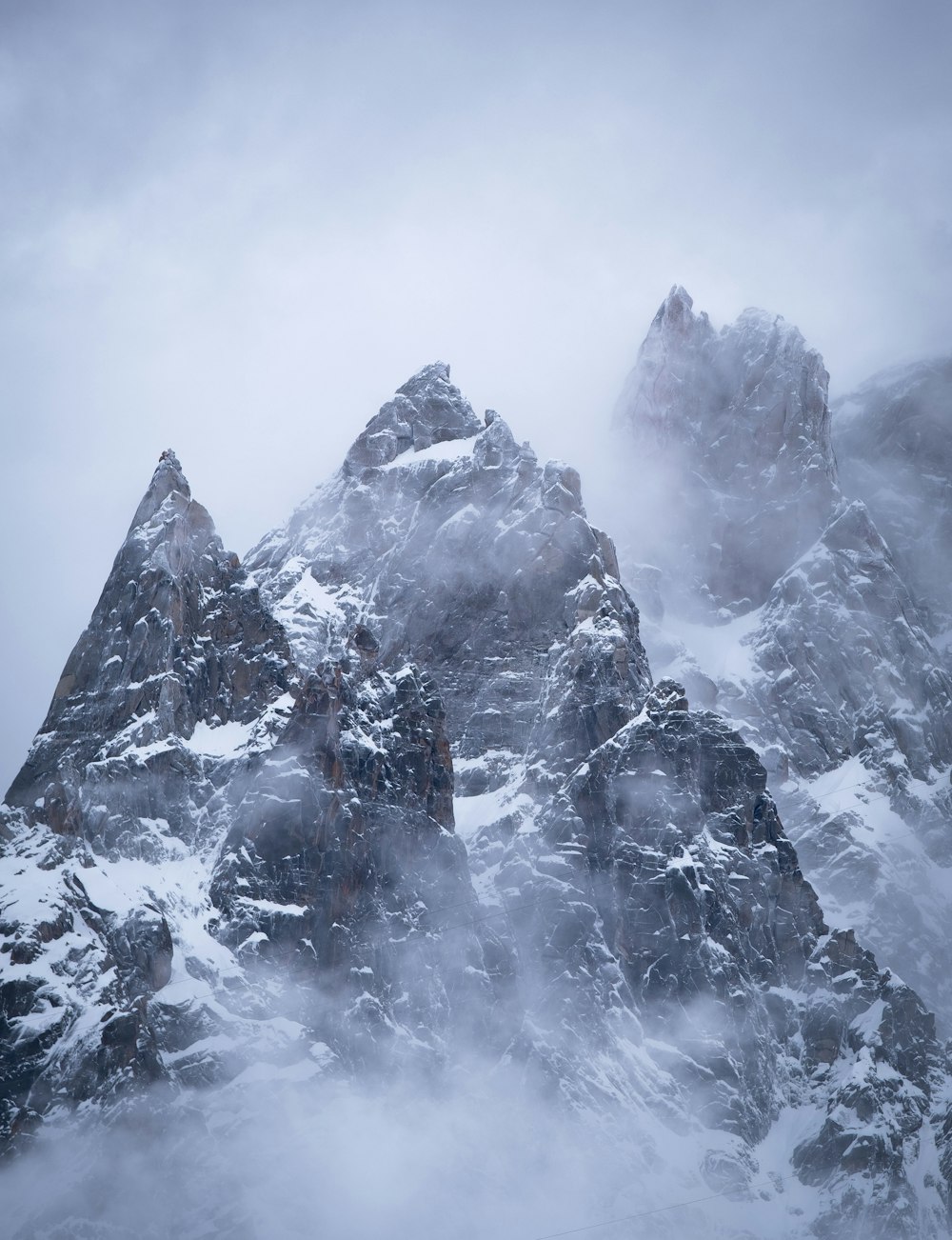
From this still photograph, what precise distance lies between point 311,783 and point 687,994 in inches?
1926

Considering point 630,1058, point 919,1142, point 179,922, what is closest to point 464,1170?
point 630,1058

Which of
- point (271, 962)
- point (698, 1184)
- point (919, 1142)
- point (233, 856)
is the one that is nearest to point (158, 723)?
point (233, 856)

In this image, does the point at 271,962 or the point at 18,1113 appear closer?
the point at 18,1113

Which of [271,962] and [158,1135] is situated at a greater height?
[271,962]

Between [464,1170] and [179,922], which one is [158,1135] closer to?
[179,922]

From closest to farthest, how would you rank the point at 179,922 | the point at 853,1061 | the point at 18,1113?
the point at 18,1113 < the point at 179,922 < the point at 853,1061

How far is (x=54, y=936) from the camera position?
161750mm

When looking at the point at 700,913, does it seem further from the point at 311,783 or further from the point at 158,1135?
the point at 158,1135

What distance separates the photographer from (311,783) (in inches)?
7362

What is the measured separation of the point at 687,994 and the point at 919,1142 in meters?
29.9

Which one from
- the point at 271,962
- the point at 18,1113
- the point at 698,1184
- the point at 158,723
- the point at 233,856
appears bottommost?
the point at 698,1184

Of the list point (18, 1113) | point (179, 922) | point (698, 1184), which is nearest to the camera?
point (18, 1113)

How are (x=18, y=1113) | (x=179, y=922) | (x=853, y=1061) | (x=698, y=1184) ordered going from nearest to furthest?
(x=18, y=1113) < (x=179, y=922) < (x=698, y=1184) < (x=853, y=1061)

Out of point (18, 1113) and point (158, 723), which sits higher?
point (158, 723)
